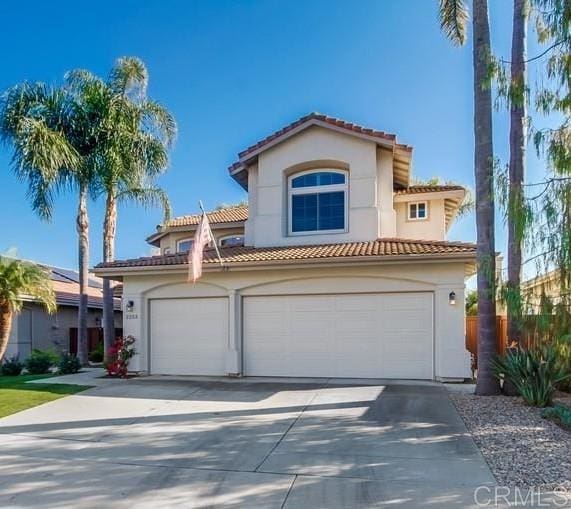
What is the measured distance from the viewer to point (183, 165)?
19172 millimetres

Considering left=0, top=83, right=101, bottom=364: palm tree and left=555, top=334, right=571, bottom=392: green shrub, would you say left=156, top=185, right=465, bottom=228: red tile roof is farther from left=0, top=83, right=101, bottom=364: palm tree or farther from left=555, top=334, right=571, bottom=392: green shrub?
left=555, top=334, right=571, bottom=392: green shrub

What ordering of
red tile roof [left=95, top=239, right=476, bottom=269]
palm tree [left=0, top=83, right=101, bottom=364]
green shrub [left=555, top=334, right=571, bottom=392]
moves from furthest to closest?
palm tree [left=0, top=83, right=101, bottom=364]
red tile roof [left=95, top=239, right=476, bottom=269]
green shrub [left=555, top=334, right=571, bottom=392]

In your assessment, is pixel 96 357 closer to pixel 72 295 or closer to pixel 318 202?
pixel 72 295

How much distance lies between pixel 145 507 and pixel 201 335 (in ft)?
29.8

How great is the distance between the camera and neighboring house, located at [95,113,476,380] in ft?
39.8

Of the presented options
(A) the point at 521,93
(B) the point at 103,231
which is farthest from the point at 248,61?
(A) the point at 521,93

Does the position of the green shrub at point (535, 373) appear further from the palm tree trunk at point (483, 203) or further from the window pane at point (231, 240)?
the window pane at point (231, 240)

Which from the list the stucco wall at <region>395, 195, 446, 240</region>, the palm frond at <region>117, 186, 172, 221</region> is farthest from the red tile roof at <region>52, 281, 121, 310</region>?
the stucco wall at <region>395, 195, 446, 240</region>

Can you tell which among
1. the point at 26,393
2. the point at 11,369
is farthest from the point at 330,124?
the point at 11,369

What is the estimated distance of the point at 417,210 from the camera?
55.5 feet

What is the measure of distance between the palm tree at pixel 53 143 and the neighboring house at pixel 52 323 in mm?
4660

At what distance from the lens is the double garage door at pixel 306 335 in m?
12.3

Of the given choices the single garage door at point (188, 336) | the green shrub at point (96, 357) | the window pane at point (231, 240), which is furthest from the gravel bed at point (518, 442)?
the green shrub at point (96, 357)

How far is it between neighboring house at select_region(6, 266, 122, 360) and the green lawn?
7430mm
